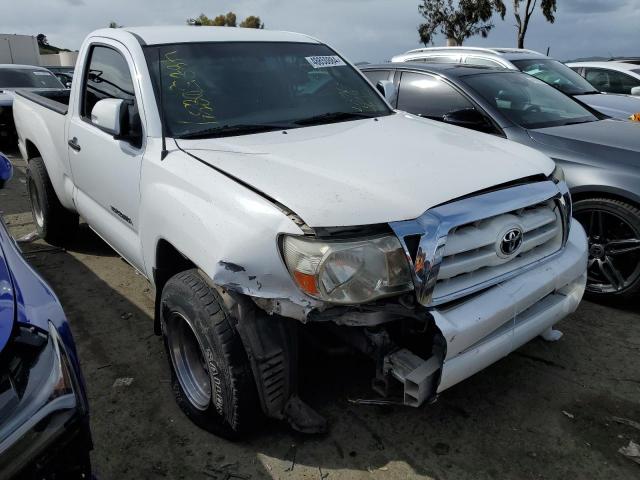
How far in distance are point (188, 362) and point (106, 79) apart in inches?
76.9

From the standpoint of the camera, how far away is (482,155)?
2.59 metres

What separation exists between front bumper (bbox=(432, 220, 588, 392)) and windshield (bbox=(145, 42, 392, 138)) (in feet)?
4.68

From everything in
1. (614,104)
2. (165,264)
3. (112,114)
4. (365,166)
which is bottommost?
(165,264)

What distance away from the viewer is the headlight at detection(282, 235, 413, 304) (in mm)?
1972

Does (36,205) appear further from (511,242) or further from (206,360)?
(511,242)

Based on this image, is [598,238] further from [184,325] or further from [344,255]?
[184,325]

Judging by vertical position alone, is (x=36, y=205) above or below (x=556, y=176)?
below

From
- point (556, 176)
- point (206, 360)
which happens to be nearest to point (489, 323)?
point (556, 176)

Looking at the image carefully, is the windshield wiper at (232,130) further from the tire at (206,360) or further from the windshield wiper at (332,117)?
the tire at (206,360)

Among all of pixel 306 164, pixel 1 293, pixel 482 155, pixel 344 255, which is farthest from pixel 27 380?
pixel 482 155

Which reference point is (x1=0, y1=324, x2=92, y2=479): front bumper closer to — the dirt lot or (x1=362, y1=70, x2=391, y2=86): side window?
the dirt lot

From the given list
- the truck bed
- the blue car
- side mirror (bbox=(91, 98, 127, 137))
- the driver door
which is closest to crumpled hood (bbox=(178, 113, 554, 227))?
side mirror (bbox=(91, 98, 127, 137))

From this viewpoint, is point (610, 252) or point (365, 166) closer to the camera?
point (365, 166)

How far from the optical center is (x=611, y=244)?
363 centimetres
